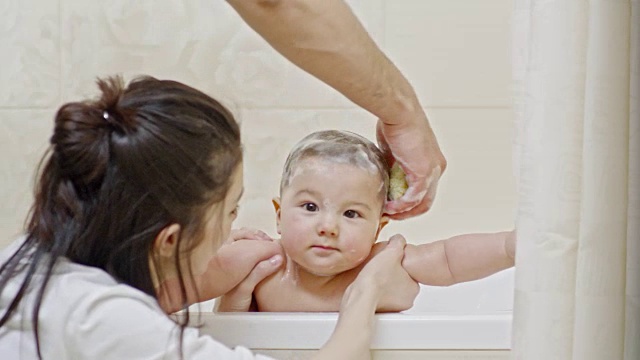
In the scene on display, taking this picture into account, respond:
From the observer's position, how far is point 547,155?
889mm

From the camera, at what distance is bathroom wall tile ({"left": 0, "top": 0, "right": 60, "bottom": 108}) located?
2.14 meters

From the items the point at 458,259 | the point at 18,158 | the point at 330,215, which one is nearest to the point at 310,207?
the point at 330,215

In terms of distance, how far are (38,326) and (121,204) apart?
16cm

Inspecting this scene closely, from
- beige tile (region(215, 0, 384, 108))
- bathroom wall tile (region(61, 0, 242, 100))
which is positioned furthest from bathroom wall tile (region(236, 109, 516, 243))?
bathroom wall tile (region(61, 0, 242, 100))

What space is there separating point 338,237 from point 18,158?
1.01m

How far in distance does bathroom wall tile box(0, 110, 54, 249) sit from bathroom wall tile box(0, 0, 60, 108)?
0.03 meters

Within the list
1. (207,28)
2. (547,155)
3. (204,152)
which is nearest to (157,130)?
(204,152)

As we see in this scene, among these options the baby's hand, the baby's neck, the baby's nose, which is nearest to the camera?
the baby's hand

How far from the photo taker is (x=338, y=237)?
1434 millimetres

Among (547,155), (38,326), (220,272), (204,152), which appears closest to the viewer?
(547,155)

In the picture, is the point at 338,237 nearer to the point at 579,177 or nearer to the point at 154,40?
the point at 579,177

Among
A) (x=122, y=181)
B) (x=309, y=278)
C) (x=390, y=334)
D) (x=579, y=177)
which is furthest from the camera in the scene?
(x=309, y=278)

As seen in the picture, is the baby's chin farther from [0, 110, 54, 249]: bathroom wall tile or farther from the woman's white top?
[0, 110, 54, 249]: bathroom wall tile

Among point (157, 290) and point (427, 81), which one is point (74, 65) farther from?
point (157, 290)
